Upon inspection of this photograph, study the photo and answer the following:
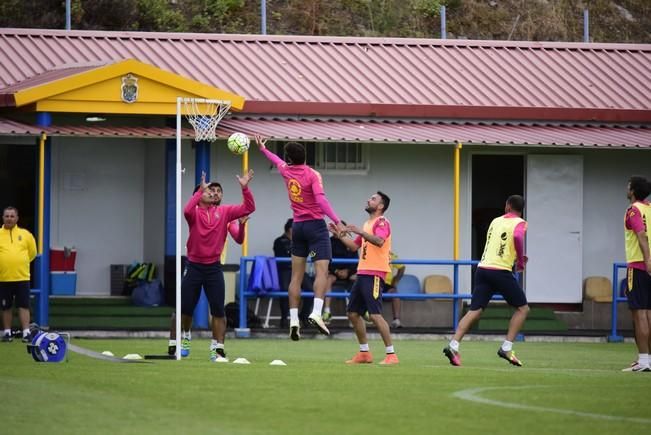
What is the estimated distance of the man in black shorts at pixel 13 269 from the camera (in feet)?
68.2

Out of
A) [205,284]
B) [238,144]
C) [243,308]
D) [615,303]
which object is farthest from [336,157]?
[205,284]

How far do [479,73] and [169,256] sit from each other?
22.5 ft

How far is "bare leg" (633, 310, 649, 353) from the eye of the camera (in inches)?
643

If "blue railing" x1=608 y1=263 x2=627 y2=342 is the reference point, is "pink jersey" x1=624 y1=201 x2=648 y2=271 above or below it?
above

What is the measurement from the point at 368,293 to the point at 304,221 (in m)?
1.09

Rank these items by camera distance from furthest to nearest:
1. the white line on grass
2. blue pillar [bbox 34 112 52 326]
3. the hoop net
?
1. blue pillar [bbox 34 112 52 326]
2. the hoop net
3. the white line on grass

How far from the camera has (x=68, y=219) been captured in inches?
1013

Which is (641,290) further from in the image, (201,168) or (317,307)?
(201,168)

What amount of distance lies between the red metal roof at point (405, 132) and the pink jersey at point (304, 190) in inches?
259

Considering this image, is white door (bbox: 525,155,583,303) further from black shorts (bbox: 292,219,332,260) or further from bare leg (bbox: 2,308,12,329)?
black shorts (bbox: 292,219,332,260)

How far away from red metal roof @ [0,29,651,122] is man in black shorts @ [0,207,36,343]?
14.4 feet

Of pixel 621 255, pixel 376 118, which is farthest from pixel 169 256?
pixel 621 255

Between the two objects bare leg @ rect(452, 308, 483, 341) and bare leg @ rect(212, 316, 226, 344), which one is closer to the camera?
bare leg @ rect(452, 308, 483, 341)

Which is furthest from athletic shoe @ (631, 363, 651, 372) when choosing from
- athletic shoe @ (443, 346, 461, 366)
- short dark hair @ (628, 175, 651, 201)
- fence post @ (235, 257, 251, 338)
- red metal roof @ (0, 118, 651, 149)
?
fence post @ (235, 257, 251, 338)
